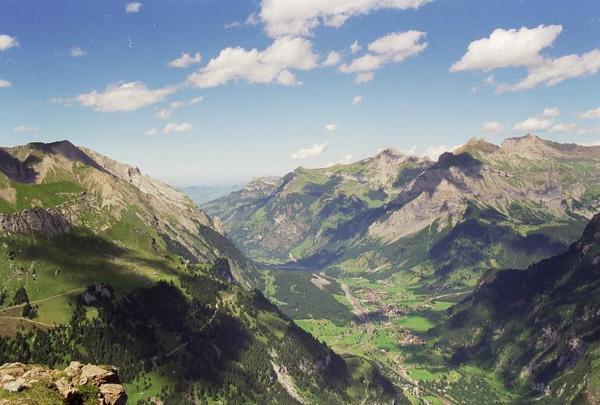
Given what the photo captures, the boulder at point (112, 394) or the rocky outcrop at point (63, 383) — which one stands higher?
the rocky outcrop at point (63, 383)

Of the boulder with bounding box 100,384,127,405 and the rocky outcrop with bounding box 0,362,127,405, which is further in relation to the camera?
the boulder with bounding box 100,384,127,405

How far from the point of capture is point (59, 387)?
58.5 metres

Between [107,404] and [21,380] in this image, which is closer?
[21,380]

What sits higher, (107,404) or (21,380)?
(21,380)

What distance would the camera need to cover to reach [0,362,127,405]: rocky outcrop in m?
55.7

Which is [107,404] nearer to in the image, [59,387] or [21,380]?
[59,387]

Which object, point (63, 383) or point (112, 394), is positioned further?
point (112, 394)

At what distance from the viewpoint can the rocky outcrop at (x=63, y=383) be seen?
55.7 m

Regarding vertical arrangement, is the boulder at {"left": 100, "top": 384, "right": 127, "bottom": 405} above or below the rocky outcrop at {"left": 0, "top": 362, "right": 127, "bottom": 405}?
below

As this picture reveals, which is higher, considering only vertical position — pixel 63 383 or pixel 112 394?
pixel 63 383

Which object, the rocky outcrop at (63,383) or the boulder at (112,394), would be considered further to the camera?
the boulder at (112,394)

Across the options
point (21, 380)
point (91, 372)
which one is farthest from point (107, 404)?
point (21, 380)

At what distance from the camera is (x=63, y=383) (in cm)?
5947

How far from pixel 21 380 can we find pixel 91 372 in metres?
8.52
